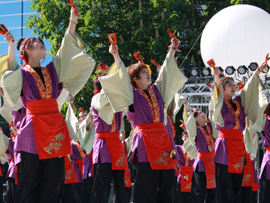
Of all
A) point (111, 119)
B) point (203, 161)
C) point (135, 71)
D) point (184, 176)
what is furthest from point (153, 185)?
point (184, 176)

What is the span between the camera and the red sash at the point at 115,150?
4.37 meters

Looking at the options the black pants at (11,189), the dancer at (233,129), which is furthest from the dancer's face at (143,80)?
the black pants at (11,189)

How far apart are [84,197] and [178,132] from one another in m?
4.01

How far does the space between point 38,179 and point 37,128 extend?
346 mm

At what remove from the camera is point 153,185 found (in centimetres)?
353

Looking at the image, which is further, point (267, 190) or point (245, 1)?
point (245, 1)

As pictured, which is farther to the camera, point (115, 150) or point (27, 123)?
point (115, 150)

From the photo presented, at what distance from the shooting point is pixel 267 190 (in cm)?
521

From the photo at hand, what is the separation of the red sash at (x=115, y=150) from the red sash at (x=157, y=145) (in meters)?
0.84

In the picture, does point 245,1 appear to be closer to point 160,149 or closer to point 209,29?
point 209,29

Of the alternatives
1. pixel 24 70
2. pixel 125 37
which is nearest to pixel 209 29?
pixel 125 37

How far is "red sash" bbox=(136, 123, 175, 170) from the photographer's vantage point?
353 cm

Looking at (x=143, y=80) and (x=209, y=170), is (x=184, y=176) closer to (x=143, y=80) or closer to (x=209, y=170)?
(x=209, y=170)

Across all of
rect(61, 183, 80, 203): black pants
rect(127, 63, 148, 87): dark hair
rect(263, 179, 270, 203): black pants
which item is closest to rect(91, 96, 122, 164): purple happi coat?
rect(127, 63, 148, 87): dark hair
